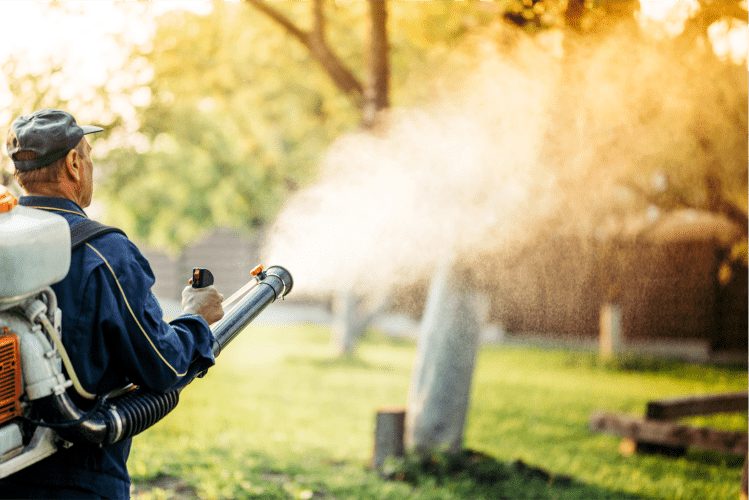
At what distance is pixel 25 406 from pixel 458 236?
4.25m

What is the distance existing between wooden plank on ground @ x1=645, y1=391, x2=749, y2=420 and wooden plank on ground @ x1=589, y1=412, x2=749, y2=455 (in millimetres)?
101

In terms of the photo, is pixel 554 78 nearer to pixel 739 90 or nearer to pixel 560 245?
pixel 739 90

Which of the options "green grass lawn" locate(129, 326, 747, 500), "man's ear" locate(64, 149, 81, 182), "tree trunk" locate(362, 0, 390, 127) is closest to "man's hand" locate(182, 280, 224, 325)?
"man's ear" locate(64, 149, 81, 182)

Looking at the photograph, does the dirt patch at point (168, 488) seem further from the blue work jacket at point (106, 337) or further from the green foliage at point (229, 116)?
the green foliage at point (229, 116)

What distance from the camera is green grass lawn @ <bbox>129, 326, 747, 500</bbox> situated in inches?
187

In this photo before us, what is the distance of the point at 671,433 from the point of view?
5.71 metres

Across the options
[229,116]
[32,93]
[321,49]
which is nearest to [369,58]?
[321,49]

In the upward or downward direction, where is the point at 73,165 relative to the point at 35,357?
upward

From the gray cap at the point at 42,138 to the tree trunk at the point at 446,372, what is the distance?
13.2 feet

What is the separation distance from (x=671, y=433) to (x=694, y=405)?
0.43 metres

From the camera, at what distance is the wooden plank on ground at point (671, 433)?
17.6 ft

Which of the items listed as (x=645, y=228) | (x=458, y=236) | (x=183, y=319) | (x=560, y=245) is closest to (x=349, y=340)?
(x=560, y=245)

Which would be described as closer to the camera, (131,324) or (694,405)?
(131,324)

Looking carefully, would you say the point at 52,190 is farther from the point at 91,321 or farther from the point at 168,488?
the point at 168,488
